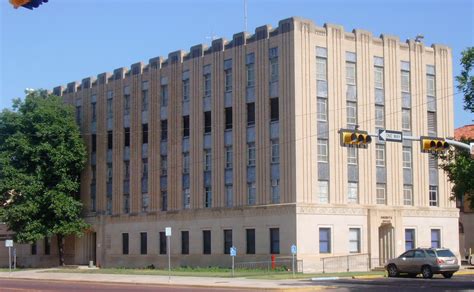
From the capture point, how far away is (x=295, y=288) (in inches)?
1379

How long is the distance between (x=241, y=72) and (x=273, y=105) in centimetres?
368

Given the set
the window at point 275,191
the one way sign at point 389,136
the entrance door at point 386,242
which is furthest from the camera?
the entrance door at point 386,242

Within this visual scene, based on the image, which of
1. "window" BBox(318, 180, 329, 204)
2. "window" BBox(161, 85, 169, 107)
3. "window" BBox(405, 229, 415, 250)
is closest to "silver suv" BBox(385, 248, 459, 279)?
"window" BBox(318, 180, 329, 204)

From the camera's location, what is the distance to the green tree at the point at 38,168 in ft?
217

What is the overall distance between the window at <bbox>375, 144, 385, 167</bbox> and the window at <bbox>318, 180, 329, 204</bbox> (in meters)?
4.71

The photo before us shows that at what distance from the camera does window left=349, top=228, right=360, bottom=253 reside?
181ft

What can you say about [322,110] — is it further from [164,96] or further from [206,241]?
[164,96]

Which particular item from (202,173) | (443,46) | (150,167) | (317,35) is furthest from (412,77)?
(150,167)

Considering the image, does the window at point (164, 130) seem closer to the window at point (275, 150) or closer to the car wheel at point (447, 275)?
the window at point (275, 150)

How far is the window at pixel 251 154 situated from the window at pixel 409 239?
1197 cm

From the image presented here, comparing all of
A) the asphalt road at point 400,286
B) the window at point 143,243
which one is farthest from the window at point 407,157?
the window at point 143,243

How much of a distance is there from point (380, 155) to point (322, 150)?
16.9ft

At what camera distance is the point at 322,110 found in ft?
180

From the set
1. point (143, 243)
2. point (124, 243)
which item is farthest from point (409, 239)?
point (124, 243)
